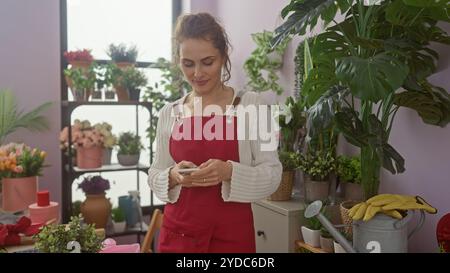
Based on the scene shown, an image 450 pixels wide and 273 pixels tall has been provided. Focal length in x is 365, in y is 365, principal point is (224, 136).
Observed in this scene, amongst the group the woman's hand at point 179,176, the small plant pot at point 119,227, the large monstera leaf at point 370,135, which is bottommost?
the small plant pot at point 119,227

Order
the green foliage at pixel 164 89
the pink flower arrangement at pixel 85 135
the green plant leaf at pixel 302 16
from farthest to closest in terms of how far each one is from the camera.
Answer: the green foliage at pixel 164 89 < the pink flower arrangement at pixel 85 135 < the green plant leaf at pixel 302 16

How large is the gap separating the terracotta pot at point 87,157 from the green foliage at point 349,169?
5.17 feet

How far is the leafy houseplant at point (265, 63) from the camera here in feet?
7.60

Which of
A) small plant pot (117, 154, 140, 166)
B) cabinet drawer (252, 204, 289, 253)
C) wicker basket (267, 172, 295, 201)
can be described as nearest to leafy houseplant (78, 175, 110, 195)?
small plant pot (117, 154, 140, 166)

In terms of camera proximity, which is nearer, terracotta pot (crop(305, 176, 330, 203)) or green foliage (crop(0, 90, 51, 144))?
terracotta pot (crop(305, 176, 330, 203))

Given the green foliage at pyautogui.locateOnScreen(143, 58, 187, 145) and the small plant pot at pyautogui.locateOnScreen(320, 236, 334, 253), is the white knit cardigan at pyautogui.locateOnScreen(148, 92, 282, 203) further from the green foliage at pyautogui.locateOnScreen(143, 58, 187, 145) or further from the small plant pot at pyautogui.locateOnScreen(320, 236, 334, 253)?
the green foliage at pyautogui.locateOnScreen(143, 58, 187, 145)

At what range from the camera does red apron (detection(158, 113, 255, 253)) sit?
1.12 metres

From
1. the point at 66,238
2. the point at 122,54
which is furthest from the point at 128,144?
the point at 66,238

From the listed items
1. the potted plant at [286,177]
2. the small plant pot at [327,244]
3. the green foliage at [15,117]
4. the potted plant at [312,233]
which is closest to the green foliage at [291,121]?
the potted plant at [286,177]

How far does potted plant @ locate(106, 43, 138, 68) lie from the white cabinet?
1.45 m

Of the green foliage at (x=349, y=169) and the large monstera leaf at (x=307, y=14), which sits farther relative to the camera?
the green foliage at (x=349, y=169)

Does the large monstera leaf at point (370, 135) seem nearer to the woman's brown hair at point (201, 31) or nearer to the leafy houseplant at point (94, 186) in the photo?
the woman's brown hair at point (201, 31)

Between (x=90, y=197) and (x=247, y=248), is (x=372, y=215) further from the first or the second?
(x=90, y=197)
